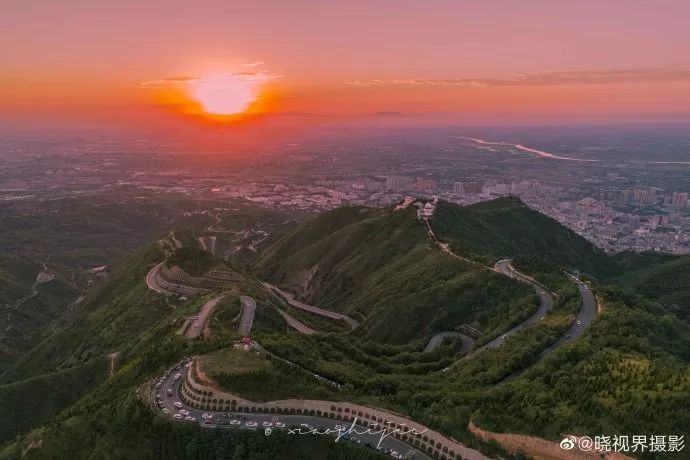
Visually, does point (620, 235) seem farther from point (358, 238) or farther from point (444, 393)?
point (444, 393)

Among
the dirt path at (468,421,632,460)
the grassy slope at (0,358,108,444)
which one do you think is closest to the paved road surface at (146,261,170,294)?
the grassy slope at (0,358,108,444)

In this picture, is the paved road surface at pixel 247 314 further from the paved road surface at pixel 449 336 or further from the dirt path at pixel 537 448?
the dirt path at pixel 537 448

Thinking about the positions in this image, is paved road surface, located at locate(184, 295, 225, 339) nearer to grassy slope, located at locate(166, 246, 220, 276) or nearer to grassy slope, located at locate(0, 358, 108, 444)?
grassy slope, located at locate(0, 358, 108, 444)

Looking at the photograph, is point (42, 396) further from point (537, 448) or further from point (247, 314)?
point (537, 448)

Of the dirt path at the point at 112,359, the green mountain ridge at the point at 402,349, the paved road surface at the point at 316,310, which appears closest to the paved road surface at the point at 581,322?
the green mountain ridge at the point at 402,349

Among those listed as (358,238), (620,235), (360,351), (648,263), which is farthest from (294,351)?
(620,235)
